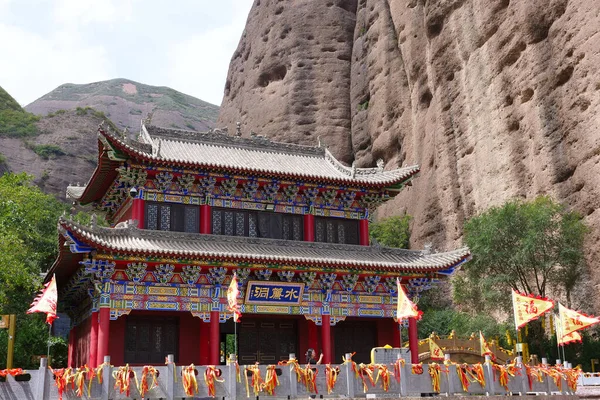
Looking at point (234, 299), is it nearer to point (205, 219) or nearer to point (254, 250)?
point (254, 250)

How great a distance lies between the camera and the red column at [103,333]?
19.0 m

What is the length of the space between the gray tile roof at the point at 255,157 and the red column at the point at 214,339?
4.97 m

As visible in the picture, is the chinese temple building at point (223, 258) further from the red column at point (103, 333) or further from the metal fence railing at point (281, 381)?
the metal fence railing at point (281, 381)

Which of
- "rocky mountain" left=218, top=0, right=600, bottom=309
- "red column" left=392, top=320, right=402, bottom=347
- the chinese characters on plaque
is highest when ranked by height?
"rocky mountain" left=218, top=0, right=600, bottom=309

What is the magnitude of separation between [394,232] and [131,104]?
79.6 metres

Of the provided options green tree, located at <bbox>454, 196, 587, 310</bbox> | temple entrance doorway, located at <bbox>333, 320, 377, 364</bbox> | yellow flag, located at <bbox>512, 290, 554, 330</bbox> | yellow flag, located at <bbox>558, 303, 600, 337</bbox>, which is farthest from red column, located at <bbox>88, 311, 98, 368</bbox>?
green tree, located at <bbox>454, 196, 587, 310</bbox>

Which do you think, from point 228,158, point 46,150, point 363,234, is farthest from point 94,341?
point 46,150

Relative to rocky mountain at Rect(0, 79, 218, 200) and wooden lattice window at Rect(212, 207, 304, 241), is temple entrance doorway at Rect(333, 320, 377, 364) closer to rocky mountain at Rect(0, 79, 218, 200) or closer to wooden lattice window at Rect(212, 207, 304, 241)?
wooden lattice window at Rect(212, 207, 304, 241)

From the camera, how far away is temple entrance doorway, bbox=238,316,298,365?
73.3 ft

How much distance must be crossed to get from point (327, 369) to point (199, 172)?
8.96 metres

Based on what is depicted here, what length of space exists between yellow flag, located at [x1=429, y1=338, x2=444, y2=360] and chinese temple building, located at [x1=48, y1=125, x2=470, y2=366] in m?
5.16

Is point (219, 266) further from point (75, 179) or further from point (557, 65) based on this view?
point (75, 179)

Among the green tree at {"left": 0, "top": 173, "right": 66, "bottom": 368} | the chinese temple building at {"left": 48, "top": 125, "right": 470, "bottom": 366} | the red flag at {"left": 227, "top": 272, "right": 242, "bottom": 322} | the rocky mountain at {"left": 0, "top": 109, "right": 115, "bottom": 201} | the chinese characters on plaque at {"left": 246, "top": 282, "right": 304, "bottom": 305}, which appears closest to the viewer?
the red flag at {"left": 227, "top": 272, "right": 242, "bottom": 322}

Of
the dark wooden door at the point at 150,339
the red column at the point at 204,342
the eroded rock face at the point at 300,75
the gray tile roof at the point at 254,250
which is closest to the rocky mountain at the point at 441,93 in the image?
the eroded rock face at the point at 300,75
